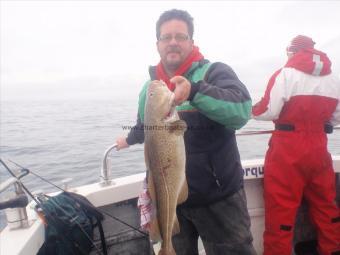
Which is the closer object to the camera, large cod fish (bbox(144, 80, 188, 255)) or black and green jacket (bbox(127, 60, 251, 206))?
large cod fish (bbox(144, 80, 188, 255))

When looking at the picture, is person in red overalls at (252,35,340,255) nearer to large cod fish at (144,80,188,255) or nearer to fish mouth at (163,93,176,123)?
large cod fish at (144,80,188,255)

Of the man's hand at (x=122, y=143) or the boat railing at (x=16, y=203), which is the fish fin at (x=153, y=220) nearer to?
the boat railing at (x=16, y=203)

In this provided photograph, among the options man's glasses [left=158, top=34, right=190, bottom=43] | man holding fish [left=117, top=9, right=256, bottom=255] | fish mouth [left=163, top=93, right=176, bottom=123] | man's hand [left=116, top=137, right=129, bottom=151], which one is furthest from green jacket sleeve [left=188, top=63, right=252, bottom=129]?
man's hand [left=116, top=137, right=129, bottom=151]

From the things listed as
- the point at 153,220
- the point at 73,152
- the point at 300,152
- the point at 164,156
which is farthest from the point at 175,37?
the point at 73,152

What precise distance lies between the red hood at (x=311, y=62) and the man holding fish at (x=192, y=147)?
1.48m

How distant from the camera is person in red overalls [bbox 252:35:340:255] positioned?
3.60m

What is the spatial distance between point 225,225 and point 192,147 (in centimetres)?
66

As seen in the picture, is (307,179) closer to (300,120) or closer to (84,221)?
(300,120)

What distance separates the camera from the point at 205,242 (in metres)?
2.83

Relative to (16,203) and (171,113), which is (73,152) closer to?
(16,203)

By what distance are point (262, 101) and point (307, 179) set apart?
948mm

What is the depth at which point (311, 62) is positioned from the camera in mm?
3754

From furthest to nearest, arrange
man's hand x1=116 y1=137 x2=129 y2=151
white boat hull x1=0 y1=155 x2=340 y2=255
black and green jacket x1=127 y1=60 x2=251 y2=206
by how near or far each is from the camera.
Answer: man's hand x1=116 y1=137 x2=129 y2=151 → black and green jacket x1=127 y1=60 x2=251 y2=206 → white boat hull x1=0 y1=155 x2=340 y2=255

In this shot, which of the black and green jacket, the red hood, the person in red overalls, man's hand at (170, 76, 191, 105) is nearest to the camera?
man's hand at (170, 76, 191, 105)
